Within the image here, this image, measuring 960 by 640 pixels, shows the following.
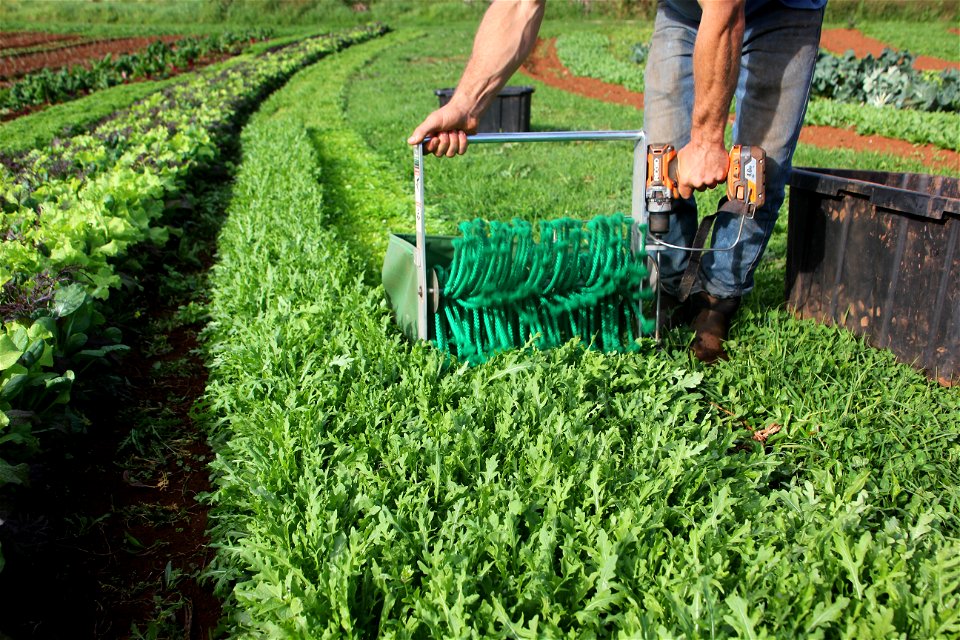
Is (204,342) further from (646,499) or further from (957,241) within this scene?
(957,241)

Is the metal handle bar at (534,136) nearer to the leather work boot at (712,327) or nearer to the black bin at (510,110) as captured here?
the leather work boot at (712,327)

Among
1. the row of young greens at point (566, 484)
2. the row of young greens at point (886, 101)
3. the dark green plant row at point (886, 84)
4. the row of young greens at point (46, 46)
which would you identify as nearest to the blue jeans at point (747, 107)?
the row of young greens at point (566, 484)

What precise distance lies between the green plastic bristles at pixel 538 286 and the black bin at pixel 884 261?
2.86ft

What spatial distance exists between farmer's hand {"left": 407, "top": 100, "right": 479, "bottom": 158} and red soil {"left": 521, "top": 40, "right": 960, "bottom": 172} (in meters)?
6.37

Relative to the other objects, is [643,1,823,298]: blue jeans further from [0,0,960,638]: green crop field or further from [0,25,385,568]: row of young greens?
[0,25,385,568]: row of young greens

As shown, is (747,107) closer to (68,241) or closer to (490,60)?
(490,60)

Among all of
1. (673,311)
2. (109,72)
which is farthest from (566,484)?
(109,72)

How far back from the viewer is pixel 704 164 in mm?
2641

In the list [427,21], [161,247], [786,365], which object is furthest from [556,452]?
[427,21]

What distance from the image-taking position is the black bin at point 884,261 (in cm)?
272

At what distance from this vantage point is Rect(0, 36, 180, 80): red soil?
19.9 m

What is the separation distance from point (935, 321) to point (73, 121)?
1353 centimetres

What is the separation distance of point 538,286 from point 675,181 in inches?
26.5

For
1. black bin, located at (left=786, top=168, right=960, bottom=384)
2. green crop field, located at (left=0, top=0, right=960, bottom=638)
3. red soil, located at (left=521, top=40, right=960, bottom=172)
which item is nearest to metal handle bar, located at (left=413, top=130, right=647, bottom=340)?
green crop field, located at (left=0, top=0, right=960, bottom=638)
